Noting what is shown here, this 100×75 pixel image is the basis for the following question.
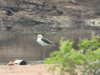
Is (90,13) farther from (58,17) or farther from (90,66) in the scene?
(90,66)

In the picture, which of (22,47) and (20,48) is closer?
(22,47)

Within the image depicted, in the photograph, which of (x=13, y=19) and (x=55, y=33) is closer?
(x=55, y=33)

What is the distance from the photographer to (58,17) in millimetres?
12289

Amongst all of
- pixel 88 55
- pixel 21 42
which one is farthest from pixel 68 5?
pixel 88 55

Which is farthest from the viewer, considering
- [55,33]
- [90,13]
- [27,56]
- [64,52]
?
[90,13]

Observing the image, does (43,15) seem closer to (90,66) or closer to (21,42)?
(21,42)

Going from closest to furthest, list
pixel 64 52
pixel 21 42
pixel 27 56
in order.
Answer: pixel 64 52 → pixel 27 56 → pixel 21 42

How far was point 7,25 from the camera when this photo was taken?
38.6ft

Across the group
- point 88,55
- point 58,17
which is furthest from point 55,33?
point 88,55

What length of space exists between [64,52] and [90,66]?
41 centimetres

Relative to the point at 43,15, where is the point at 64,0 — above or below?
above

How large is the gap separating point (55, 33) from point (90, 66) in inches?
336

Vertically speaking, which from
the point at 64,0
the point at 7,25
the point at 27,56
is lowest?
the point at 27,56

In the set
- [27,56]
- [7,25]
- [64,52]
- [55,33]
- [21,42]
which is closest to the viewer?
[64,52]
